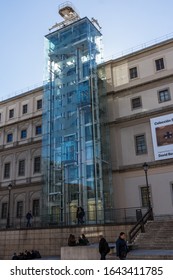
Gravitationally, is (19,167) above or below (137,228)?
above

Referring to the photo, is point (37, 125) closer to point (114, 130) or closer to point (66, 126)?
point (66, 126)

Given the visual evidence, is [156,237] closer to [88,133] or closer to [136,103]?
[88,133]

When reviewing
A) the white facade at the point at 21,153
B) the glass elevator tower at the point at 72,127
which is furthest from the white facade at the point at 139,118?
the white facade at the point at 21,153

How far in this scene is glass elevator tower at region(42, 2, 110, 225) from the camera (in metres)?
25.6

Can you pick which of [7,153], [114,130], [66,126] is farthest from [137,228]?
[7,153]

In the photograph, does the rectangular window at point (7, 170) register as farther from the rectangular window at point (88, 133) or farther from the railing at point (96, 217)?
the rectangular window at point (88, 133)

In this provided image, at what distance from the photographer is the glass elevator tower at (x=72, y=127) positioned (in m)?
25.6

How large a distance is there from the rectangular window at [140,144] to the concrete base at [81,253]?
1302 cm

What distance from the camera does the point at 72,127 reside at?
2838cm

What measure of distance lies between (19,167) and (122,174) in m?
13.6

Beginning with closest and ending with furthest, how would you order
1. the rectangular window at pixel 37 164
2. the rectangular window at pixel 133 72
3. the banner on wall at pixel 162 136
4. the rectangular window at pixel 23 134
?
the banner on wall at pixel 162 136, the rectangular window at pixel 133 72, the rectangular window at pixel 37 164, the rectangular window at pixel 23 134

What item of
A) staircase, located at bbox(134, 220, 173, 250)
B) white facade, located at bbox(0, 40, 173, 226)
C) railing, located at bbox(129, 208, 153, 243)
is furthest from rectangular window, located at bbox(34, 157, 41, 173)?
staircase, located at bbox(134, 220, 173, 250)

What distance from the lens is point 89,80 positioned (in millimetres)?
28625

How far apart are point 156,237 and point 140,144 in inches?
430
